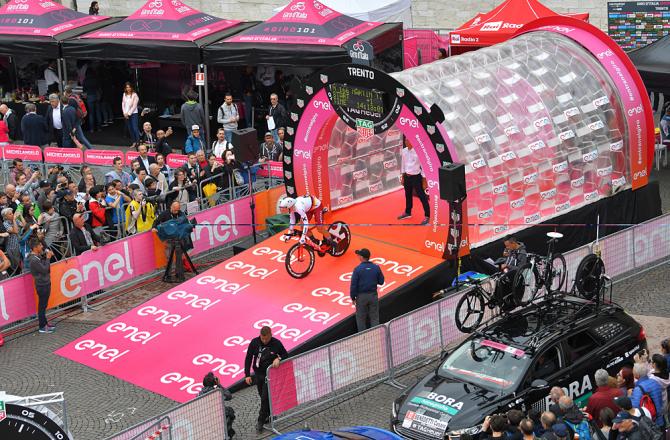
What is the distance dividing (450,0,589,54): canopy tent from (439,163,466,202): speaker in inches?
430

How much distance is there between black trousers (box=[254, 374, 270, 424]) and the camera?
1365cm

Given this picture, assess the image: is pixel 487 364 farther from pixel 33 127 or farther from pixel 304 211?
pixel 33 127

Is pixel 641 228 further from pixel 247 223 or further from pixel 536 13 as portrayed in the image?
pixel 536 13

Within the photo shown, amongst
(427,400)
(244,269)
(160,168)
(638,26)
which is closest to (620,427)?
(427,400)

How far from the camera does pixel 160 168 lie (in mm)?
21234

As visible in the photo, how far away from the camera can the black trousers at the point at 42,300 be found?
17.0 meters

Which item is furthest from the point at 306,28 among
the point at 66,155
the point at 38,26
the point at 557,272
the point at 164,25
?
the point at 557,272

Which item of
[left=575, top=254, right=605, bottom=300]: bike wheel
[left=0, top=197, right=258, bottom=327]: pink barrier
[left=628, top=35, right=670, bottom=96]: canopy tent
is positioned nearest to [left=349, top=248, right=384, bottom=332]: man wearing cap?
[left=575, top=254, right=605, bottom=300]: bike wheel

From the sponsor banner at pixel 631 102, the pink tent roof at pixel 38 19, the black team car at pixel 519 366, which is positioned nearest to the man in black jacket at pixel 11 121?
the pink tent roof at pixel 38 19

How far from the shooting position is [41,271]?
55.5 ft

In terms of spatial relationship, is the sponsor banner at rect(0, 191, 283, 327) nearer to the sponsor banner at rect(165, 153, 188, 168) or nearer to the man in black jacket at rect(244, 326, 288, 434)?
the sponsor banner at rect(165, 153, 188, 168)

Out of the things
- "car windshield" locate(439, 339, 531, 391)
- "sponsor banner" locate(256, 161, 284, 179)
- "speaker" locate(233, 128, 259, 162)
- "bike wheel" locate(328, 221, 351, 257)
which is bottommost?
"car windshield" locate(439, 339, 531, 391)

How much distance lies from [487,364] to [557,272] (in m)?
3.21

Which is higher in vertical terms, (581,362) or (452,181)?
(452,181)
